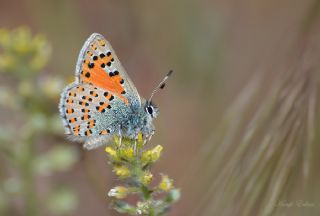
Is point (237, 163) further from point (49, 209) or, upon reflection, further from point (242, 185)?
point (49, 209)

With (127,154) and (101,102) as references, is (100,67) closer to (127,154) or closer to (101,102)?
(101,102)

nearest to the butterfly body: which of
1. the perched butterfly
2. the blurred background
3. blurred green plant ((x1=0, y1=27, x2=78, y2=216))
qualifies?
the perched butterfly

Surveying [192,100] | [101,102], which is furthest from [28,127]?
[192,100]

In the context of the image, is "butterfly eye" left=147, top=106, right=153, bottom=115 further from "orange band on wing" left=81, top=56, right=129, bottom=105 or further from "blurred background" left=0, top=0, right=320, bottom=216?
"blurred background" left=0, top=0, right=320, bottom=216

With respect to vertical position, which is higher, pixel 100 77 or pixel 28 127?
pixel 28 127

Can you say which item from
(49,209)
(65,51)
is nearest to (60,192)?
(49,209)

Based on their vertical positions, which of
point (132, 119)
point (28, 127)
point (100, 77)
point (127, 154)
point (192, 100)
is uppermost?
point (192, 100)

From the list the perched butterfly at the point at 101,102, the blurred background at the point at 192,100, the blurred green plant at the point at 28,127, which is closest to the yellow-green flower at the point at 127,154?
the blurred background at the point at 192,100

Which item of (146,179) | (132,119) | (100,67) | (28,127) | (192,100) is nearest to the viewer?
(146,179)

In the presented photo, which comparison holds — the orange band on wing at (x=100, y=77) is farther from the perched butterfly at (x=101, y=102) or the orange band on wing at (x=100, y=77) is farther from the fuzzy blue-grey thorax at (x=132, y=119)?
the fuzzy blue-grey thorax at (x=132, y=119)
